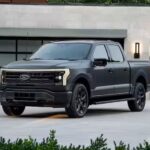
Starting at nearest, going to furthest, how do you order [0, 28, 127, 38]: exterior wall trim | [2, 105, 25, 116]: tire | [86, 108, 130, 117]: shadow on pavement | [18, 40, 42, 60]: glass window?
1. [2, 105, 25, 116]: tire
2. [86, 108, 130, 117]: shadow on pavement
3. [0, 28, 127, 38]: exterior wall trim
4. [18, 40, 42, 60]: glass window

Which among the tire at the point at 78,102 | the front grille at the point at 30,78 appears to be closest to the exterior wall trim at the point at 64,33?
the tire at the point at 78,102

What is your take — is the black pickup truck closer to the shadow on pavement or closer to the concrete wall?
the shadow on pavement

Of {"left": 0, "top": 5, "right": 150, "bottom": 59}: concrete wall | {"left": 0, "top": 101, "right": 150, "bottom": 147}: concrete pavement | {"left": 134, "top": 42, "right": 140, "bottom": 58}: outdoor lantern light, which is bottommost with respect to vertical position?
{"left": 0, "top": 101, "right": 150, "bottom": 147}: concrete pavement

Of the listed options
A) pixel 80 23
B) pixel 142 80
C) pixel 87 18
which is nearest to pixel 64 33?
pixel 80 23

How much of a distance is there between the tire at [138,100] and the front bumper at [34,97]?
140 inches

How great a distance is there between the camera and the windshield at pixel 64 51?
18031 millimetres

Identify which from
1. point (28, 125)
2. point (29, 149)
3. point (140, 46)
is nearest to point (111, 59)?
point (28, 125)

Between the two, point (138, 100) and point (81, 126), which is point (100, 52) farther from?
point (81, 126)

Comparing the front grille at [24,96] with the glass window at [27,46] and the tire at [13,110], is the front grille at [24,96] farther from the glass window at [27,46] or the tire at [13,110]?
the glass window at [27,46]

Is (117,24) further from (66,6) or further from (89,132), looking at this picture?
(89,132)

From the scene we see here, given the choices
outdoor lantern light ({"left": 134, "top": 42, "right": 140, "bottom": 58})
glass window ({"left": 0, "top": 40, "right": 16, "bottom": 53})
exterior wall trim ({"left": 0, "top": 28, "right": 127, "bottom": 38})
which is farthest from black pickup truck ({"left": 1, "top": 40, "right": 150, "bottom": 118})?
glass window ({"left": 0, "top": 40, "right": 16, "bottom": 53})

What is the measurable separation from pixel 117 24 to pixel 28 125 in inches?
1074

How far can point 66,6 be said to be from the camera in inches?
1652

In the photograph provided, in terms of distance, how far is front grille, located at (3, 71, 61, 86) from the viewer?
16766 millimetres
